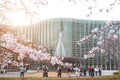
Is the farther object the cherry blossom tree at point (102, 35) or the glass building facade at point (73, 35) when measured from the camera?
the glass building facade at point (73, 35)

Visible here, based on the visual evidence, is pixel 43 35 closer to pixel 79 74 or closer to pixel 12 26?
pixel 79 74

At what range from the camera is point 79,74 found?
38125mm

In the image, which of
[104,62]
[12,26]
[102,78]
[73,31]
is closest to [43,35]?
[73,31]

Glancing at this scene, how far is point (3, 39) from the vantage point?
9.80 m

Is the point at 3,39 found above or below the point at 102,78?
above

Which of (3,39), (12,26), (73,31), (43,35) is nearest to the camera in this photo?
(3,39)

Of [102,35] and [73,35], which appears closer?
[102,35]

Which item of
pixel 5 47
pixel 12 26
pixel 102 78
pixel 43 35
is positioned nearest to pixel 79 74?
pixel 102 78

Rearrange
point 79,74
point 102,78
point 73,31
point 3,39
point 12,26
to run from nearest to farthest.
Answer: point 3,39 → point 12,26 → point 102,78 → point 79,74 → point 73,31

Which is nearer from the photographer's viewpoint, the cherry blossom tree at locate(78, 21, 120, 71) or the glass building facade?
the cherry blossom tree at locate(78, 21, 120, 71)

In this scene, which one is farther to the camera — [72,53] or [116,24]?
[72,53]

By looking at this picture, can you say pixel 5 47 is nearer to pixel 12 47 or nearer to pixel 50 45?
pixel 12 47

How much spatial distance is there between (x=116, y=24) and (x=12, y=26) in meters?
4.59

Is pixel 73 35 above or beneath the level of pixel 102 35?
above
